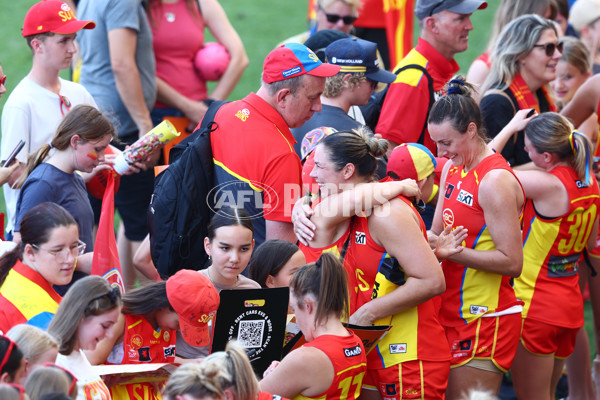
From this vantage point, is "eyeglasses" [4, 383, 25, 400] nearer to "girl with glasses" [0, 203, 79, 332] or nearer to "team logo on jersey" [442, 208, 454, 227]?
"girl with glasses" [0, 203, 79, 332]

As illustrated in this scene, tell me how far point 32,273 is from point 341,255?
4.54 ft

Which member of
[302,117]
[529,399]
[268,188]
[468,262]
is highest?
[302,117]

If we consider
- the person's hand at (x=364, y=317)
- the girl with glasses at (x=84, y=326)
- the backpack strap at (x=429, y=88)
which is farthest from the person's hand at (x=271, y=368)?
the backpack strap at (x=429, y=88)

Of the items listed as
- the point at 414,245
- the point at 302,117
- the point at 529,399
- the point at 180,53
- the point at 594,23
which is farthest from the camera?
the point at 594,23

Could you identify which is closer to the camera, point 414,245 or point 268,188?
point 414,245

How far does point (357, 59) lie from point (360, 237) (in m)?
1.65

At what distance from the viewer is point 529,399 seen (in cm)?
450

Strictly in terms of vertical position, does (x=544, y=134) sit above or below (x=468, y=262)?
above

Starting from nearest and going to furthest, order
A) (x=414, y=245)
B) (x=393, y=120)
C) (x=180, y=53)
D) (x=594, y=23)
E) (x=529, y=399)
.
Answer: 1. (x=414, y=245)
2. (x=529, y=399)
3. (x=393, y=120)
4. (x=180, y=53)
5. (x=594, y=23)

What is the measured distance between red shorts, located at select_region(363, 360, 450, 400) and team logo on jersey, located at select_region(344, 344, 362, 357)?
1.28 ft

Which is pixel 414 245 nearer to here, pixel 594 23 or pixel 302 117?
pixel 302 117

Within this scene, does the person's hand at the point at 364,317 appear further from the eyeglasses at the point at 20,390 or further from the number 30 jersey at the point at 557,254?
the eyeglasses at the point at 20,390

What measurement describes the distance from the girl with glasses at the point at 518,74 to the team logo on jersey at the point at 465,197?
1321mm

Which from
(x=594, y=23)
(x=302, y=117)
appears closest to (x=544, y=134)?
(x=302, y=117)
